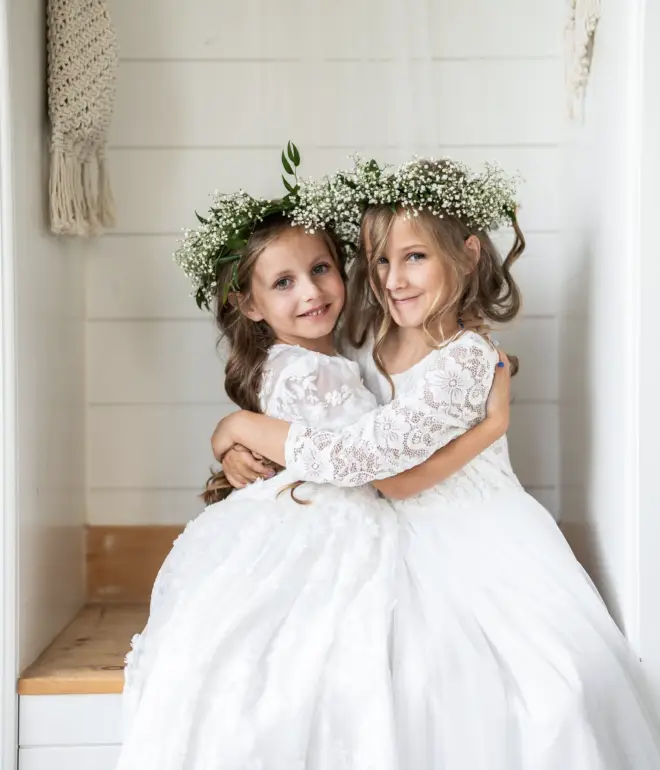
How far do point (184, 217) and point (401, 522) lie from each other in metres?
0.87

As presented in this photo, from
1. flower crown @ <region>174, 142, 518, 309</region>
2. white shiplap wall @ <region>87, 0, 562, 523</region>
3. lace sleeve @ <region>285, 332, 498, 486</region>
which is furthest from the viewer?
white shiplap wall @ <region>87, 0, 562, 523</region>

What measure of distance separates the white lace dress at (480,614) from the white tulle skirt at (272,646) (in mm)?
57

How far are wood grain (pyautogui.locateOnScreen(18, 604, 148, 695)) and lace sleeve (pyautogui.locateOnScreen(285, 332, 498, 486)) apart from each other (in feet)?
1.61

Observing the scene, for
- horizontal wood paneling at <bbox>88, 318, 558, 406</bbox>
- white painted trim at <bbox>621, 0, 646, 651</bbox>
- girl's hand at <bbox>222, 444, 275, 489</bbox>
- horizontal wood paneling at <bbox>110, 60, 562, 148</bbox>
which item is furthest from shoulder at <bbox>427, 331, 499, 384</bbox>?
horizontal wood paneling at <bbox>110, 60, 562, 148</bbox>

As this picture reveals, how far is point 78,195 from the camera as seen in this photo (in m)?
1.71

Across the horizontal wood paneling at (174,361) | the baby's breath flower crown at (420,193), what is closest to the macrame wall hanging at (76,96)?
the horizontal wood paneling at (174,361)

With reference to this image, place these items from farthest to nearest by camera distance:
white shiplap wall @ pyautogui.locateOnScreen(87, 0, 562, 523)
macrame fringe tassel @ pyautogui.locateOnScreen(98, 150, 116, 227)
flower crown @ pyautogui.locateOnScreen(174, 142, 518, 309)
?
1. white shiplap wall @ pyautogui.locateOnScreen(87, 0, 562, 523)
2. macrame fringe tassel @ pyautogui.locateOnScreen(98, 150, 116, 227)
3. flower crown @ pyautogui.locateOnScreen(174, 142, 518, 309)

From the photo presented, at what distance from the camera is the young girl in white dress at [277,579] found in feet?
3.99

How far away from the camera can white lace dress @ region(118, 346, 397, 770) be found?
47.6 inches

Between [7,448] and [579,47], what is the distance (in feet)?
4.18

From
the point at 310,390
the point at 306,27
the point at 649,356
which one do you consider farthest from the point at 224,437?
the point at 306,27

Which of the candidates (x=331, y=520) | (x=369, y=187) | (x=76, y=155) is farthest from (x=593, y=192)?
(x=76, y=155)

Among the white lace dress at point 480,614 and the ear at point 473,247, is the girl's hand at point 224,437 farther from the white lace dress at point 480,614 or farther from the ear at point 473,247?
the ear at point 473,247

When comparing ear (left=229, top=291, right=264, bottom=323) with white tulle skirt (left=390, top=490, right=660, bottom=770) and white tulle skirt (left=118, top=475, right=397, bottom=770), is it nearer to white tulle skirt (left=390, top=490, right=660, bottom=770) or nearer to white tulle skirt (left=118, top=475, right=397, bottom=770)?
white tulle skirt (left=118, top=475, right=397, bottom=770)
